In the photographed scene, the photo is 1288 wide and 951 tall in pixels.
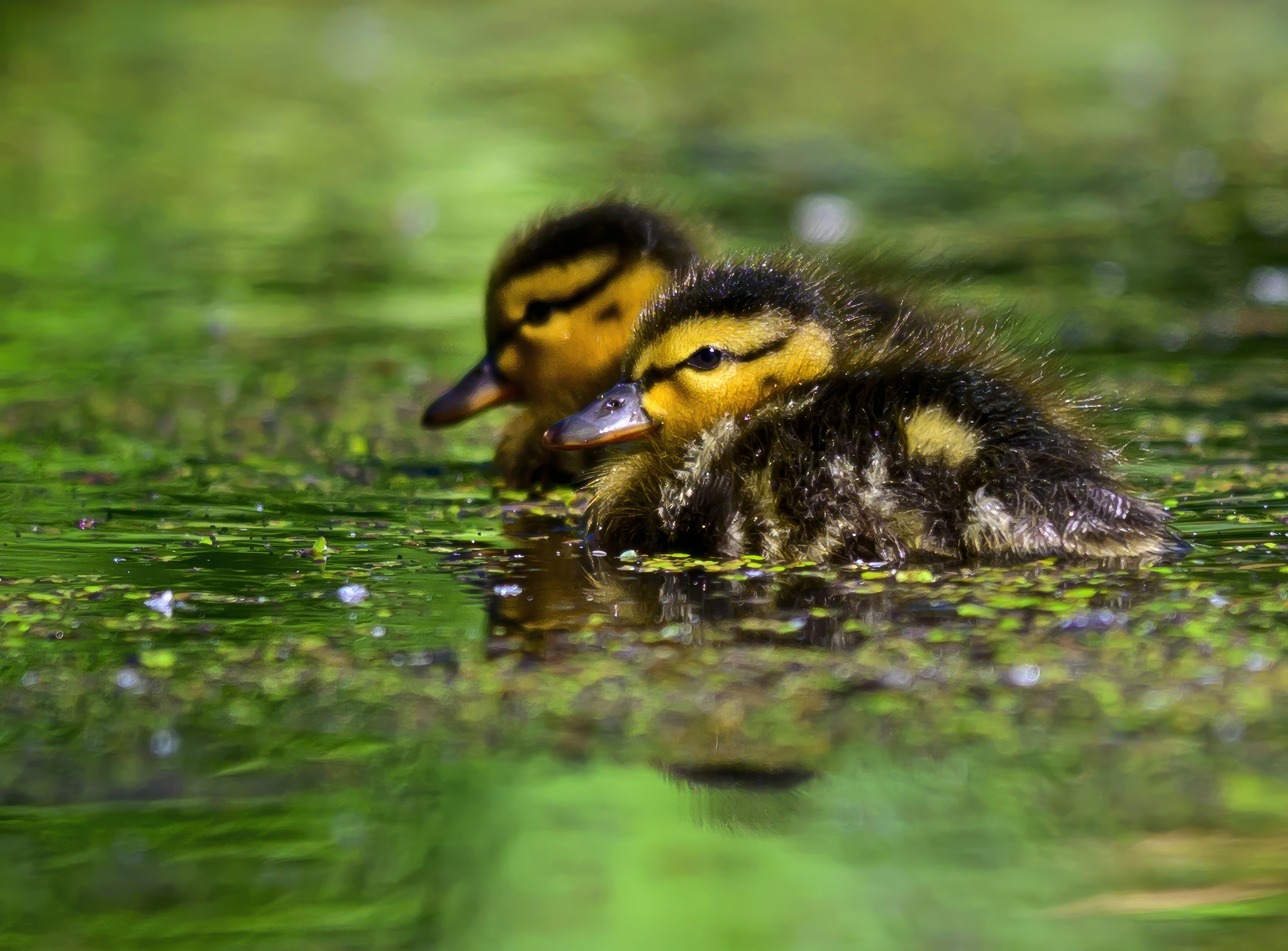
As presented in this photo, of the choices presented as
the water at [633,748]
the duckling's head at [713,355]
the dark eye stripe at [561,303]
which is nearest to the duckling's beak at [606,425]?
the duckling's head at [713,355]

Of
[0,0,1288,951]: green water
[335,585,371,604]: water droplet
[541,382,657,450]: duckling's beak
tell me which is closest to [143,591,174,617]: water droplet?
[0,0,1288,951]: green water

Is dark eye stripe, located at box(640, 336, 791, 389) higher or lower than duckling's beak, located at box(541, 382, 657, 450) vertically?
higher

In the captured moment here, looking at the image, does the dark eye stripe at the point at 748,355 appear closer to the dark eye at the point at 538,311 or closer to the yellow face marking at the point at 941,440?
the yellow face marking at the point at 941,440

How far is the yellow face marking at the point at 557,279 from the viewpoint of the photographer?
4977mm

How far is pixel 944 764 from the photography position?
290 cm

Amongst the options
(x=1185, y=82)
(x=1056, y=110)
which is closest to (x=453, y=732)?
(x=1056, y=110)

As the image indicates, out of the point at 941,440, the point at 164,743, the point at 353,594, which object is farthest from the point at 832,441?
the point at 164,743

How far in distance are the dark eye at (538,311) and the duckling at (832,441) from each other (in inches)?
30.1

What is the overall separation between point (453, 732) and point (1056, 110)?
9602mm

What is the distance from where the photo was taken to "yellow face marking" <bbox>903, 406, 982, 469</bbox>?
12.5 ft

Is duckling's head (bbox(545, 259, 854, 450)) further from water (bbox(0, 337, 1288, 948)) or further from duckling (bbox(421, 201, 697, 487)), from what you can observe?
duckling (bbox(421, 201, 697, 487))

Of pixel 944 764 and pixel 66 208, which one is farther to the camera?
pixel 66 208

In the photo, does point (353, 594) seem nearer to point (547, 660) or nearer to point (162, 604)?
point (162, 604)

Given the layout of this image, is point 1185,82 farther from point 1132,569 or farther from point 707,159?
point 1132,569
